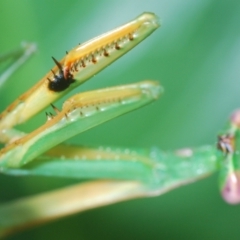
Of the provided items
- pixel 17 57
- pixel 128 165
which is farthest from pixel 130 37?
pixel 17 57

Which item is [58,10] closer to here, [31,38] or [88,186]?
[31,38]

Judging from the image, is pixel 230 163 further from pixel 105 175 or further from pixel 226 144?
pixel 105 175

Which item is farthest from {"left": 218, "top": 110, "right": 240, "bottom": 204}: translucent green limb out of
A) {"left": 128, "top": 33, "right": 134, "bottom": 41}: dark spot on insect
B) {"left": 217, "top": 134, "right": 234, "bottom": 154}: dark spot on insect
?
{"left": 128, "top": 33, "right": 134, "bottom": 41}: dark spot on insect

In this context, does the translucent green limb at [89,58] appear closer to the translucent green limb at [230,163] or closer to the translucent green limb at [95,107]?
the translucent green limb at [95,107]

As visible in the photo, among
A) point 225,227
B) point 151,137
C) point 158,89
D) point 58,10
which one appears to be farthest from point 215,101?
point 158,89

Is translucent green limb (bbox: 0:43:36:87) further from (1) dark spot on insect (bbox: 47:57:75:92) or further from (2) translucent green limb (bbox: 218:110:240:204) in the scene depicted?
(2) translucent green limb (bbox: 218:110:240:204)

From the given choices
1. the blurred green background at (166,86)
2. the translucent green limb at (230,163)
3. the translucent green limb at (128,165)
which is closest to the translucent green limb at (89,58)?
the translucent green limb at (128,165)
